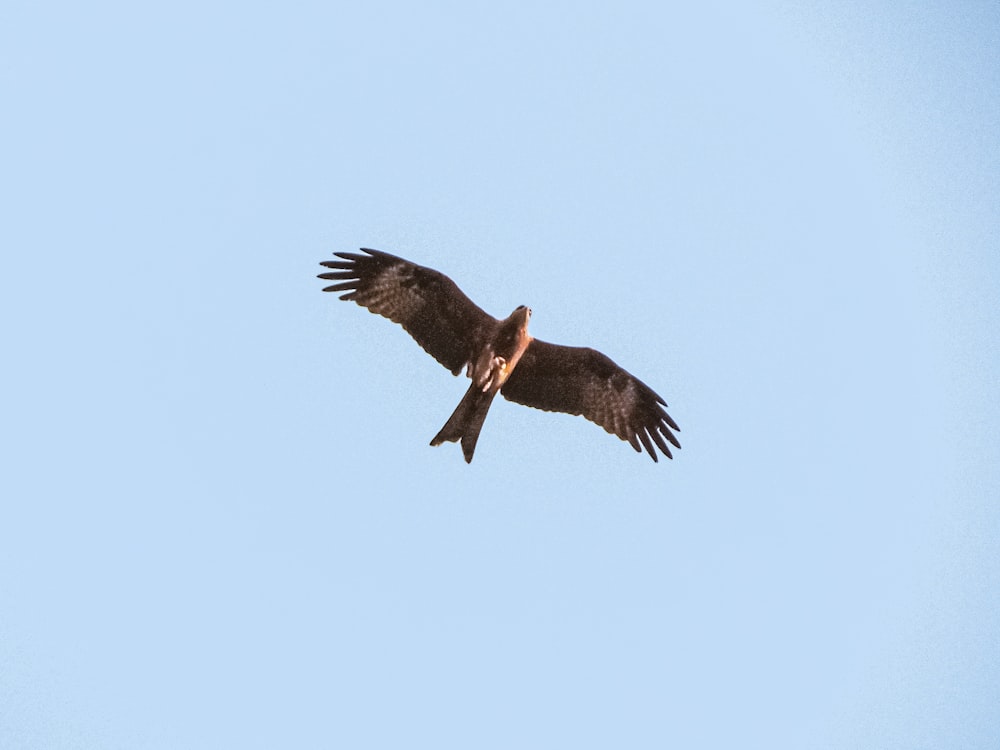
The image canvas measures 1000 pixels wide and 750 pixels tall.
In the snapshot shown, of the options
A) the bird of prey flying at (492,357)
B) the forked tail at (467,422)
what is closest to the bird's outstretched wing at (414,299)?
the bird of prey flying at (492,357)

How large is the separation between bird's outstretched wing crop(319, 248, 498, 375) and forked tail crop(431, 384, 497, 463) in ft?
1.93

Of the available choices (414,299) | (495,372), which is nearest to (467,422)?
(495,372)

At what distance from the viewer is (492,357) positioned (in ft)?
33.3

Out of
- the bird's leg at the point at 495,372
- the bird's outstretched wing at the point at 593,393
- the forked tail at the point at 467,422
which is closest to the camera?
the forked tail at the point at 467,422

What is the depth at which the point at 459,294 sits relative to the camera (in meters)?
10.4

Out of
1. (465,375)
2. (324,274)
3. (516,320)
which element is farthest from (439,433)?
(324,274)

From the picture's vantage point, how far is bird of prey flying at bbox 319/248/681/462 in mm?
10133

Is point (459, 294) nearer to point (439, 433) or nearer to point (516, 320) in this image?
point (516, 320)

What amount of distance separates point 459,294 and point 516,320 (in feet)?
2.62

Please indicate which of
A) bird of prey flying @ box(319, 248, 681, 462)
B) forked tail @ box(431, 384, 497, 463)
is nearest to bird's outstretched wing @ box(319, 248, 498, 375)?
bird of prey flying @ box(319, 248, 681, 462)

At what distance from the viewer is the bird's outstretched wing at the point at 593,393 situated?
10.7 metres

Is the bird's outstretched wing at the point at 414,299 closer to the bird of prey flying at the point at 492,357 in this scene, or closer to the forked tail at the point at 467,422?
the bird of prey flying at the point at 492,357

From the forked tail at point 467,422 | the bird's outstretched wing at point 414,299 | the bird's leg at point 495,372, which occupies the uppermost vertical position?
the bird's outstretched wing at point 414,299

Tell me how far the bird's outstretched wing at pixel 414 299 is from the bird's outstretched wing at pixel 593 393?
0.77 meters
